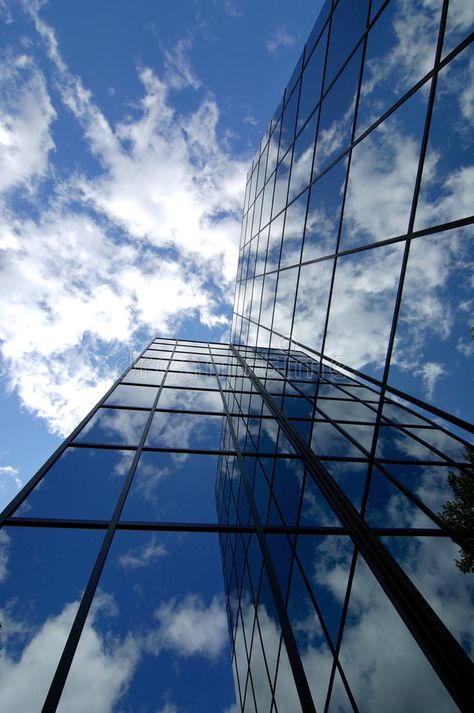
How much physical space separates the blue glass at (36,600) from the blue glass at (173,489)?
0.99 m

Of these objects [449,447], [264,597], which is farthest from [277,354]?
[264,597]

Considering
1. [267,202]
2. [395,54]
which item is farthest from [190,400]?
[267,202]

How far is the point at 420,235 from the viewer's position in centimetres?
602

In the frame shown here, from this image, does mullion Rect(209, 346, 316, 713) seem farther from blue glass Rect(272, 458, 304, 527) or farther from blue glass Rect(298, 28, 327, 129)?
blue glass Rect(298, 28, 327, 129)

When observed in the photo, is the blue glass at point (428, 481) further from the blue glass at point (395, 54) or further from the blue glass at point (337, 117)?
the blue glass at point (337, 117)

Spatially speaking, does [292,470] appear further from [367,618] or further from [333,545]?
[367,618]

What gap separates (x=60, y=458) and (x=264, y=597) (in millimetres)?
5107

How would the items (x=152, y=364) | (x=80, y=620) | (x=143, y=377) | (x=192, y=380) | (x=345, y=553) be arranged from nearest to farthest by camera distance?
(x=80, y=620) < (x=345, y=553) < (x=143, y=377) < (x=192, y=380) < (x=152, y=364)

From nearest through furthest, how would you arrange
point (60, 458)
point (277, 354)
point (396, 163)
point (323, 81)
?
point (396, 163) < point (60, 458) < point (323, 81) < point (277, 354)

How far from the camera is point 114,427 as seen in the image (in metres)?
9.60

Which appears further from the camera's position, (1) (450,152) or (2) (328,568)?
(2) (328,568)

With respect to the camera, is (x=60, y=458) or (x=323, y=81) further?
(x=323, y=81)

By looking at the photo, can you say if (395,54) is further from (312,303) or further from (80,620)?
(80,620)

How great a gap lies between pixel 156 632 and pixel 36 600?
1681 mm
